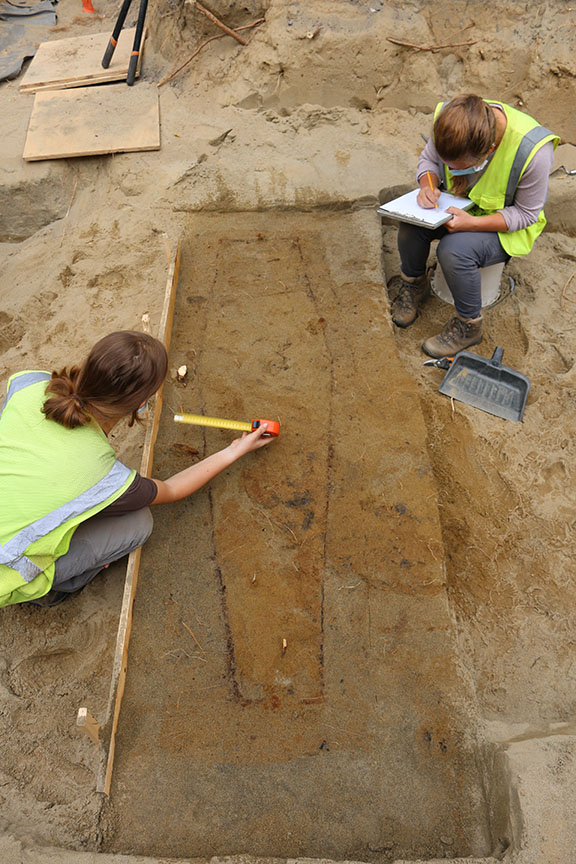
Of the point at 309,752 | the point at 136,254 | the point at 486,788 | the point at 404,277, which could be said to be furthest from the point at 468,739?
the point at 136,254

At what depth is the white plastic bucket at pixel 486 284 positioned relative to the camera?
318cm

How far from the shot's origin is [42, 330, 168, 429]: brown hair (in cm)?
184

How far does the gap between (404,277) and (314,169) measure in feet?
4.02

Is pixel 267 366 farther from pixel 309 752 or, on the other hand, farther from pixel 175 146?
pixel 175 146

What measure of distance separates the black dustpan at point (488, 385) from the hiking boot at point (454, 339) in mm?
95

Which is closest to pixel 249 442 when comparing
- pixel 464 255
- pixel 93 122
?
pixel 464 255

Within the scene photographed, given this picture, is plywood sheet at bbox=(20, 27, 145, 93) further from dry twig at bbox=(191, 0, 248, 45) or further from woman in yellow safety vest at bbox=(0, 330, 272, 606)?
woman in yellow safety vest at bbox=(0, 330, 272, 606)

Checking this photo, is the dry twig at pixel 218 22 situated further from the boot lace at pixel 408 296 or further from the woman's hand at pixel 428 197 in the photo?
the boot lace at pixel 408 296

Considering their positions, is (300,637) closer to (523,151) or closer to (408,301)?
(408,301)

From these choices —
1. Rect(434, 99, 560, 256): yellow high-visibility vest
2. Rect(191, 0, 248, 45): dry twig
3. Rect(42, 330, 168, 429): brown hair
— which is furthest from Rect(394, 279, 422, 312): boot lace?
Rect(191, 0, 248, 45): dry twig

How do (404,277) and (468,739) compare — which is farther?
(404,277)

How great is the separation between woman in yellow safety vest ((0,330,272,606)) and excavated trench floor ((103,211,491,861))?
460 mm

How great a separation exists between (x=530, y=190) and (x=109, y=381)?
87.2 inches

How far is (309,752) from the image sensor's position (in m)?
1.89
